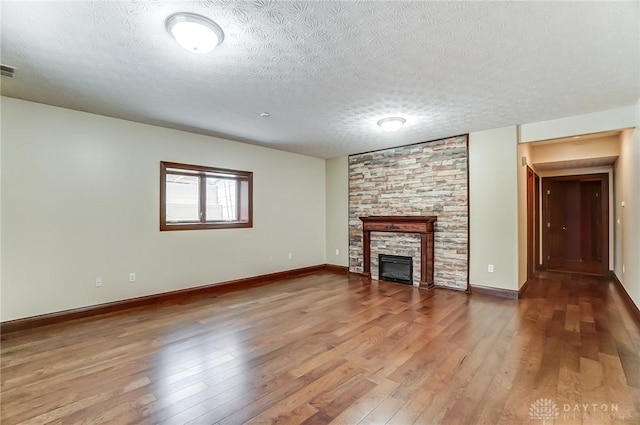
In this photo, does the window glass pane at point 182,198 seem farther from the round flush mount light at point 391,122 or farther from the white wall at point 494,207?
the white wall at point 494,207

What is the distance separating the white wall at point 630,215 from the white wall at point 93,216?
5.41 metres

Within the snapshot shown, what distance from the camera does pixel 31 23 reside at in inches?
78.3

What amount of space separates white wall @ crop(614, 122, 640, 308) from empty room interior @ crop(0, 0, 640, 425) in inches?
3.2

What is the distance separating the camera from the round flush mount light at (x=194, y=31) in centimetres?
191

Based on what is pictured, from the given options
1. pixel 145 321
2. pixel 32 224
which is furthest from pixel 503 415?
pixel 32 224

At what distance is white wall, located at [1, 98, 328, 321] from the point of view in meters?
3.30

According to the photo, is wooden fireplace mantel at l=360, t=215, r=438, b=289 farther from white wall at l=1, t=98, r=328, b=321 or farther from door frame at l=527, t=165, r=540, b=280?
white wall at l=1, t=98, r=328, b=321

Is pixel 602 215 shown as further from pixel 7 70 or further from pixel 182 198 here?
pixel 7 70

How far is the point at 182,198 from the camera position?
4.70m

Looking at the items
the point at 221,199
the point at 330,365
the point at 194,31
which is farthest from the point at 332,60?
the point at 221,199

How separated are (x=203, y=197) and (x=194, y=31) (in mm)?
3271

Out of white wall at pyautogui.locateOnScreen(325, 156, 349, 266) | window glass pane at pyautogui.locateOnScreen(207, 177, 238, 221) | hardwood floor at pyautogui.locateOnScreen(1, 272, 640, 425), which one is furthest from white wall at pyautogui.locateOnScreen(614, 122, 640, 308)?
window glass pane at pyautogui.locateOnScreen(207, 177, 238, 221)

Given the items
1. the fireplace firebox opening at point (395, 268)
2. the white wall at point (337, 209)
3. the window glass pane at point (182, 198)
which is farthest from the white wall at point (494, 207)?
the window glass pane at point (182, 198)

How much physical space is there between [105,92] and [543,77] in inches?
171
